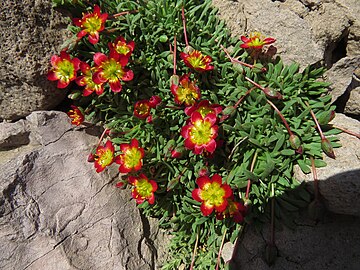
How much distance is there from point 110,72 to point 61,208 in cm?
118

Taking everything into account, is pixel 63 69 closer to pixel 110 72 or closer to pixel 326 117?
pixel 110 72

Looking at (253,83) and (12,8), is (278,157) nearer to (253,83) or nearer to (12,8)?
(253,83)

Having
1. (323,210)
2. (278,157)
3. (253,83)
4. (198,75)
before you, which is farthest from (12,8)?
(323,210)

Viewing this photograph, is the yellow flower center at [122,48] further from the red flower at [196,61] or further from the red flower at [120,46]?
the red flower at [196,61]

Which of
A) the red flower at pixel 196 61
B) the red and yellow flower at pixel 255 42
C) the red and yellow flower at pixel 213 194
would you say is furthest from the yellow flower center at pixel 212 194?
the red and yellow flower at pixel 255 42

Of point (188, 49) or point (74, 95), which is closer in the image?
point (188, 49)

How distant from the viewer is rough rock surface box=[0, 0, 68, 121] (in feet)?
8.20

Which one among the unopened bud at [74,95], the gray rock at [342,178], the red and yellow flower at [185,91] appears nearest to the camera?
the gray rock at [342,178]

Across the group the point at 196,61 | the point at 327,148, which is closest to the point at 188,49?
the point at 196,61

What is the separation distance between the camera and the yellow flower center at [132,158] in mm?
2459

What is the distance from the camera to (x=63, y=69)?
254 centimetres

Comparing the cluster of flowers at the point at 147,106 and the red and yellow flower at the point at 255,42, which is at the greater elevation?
the red and yellow flower at the point at 255,42

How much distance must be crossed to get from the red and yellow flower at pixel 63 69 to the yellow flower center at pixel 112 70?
277 millimetres

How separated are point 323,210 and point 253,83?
1.08 metres
